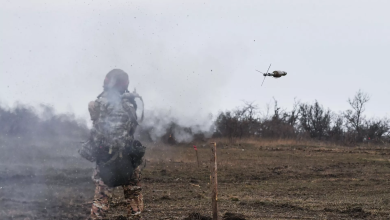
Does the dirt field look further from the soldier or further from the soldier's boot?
the soldier

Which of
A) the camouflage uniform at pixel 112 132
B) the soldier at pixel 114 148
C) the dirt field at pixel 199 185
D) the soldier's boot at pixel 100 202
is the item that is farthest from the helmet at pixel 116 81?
the dirt field at pixel 199 185

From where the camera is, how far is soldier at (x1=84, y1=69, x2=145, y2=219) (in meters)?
A: 7.26

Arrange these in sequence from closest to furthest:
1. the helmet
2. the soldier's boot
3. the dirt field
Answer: the soldier's boot, the helmet, the dirt field

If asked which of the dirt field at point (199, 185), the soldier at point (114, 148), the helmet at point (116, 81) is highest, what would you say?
the helmet at point (116, 81)

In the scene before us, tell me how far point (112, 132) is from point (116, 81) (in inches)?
38.0

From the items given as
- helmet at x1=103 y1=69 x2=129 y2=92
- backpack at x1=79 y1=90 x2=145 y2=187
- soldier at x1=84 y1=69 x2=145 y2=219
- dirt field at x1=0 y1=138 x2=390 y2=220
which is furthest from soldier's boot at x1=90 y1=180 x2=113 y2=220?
dirt field at x1=0 y1=138 x2=390 y2=220

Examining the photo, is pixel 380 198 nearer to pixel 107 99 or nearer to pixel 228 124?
pixel 107 99

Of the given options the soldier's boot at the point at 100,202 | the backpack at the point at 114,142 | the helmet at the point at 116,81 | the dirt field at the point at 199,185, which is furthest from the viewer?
the dirt field at the point at 199,185

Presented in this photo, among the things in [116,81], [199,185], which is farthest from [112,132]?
[199,185]

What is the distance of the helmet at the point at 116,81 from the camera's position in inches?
303

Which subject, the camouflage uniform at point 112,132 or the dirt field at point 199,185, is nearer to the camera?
the camouflage uniform at point 112,132

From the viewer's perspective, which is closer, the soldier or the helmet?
the soldier

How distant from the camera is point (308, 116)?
60969 mm

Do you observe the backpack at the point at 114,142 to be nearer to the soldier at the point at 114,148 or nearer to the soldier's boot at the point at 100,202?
the soldier at the point at 114,148
